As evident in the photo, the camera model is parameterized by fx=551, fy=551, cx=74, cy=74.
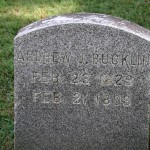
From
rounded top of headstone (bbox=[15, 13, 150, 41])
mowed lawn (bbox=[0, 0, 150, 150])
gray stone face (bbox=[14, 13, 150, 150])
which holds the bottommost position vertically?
gray stone face (bbox=[14, 13, 150, 150])

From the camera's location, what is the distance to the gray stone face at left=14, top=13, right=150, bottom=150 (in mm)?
4418

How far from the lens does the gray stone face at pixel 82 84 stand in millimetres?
4418

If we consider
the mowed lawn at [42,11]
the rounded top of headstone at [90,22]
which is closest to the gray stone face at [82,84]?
the rounded top of headstone at [90,22]

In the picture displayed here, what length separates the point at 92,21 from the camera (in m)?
4.44

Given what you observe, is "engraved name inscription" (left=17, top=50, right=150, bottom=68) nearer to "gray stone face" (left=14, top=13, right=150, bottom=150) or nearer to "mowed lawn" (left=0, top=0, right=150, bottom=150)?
"gray stone face" (left=14, top=13, right=150, bottom=150)

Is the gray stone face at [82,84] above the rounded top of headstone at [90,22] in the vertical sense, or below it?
below

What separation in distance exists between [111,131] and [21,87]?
0.84 m

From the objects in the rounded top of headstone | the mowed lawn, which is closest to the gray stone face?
the rounded top of headstone

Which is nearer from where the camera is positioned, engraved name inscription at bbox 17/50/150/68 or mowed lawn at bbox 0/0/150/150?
engraved name inscription at bbox 17/50/150/68

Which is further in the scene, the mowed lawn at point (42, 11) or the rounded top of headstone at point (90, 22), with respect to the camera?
the mowed lawn at point (42, 11)

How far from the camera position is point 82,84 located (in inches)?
179

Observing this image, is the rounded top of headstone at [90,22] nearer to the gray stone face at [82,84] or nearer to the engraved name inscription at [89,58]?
the gray stone face at [82,84]

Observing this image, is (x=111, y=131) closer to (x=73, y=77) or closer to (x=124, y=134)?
(x=124, y=134)

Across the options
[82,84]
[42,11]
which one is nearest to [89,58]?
[82,84]
